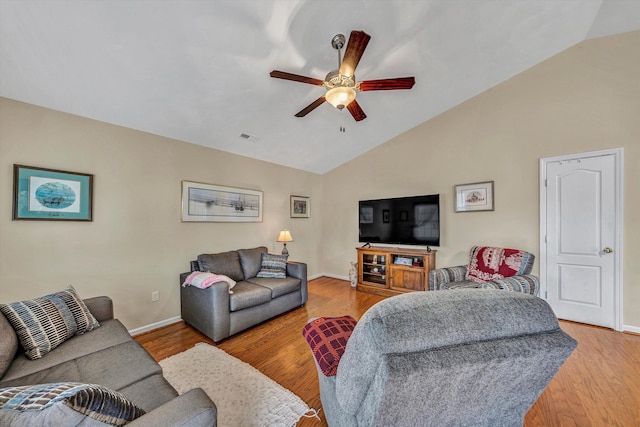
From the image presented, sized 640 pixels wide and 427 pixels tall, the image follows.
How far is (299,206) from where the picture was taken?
4.79 metres

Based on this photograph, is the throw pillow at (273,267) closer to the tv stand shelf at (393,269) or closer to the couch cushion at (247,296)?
the couch cushion at (247,296)

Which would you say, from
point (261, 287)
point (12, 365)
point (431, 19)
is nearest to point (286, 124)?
point (431, 19)

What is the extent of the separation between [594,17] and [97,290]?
5905 mm

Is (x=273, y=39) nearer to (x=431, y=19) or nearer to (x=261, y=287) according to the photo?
(x=431, y=19)

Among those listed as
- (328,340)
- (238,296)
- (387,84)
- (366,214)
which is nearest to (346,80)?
(387,84)

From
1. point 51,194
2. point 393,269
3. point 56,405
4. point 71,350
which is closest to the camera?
point 56,405

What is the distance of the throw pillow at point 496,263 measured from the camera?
269 centimetres

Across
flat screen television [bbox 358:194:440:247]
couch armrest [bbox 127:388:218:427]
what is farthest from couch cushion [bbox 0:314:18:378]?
flat screen television [bbox 358:194:440:247]

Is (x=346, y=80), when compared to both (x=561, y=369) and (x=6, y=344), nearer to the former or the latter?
(x=6, y=344)

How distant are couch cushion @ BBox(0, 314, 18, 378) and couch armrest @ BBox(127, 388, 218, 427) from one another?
3.65 feet

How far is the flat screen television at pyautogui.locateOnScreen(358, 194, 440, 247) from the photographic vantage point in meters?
3.75

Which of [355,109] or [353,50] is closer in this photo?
[353,50]

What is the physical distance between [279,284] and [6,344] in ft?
7.00

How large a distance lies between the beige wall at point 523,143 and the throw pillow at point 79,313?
405 centimetres
